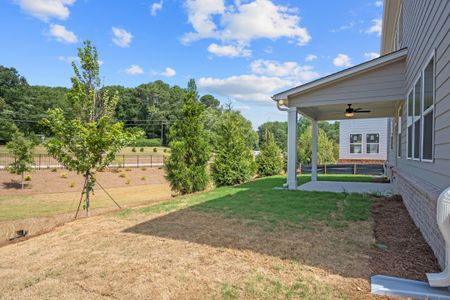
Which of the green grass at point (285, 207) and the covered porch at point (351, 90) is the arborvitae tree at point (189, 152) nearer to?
the green grass at point (285, 207)

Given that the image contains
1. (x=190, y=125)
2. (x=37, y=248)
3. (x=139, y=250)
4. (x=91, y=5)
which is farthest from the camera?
(x=91, y=5)

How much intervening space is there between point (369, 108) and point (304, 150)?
37.1 feet

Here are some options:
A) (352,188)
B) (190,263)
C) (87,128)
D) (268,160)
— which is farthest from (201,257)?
(268,160)

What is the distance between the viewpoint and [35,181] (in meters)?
16.6

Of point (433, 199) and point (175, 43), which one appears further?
point (175, 43)

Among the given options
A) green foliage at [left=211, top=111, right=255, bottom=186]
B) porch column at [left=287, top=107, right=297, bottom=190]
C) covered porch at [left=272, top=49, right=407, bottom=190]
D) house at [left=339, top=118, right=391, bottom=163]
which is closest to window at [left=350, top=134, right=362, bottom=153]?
house at [left=339, top=118, right=391, bottom=163]

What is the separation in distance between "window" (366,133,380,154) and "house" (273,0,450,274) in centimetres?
1162

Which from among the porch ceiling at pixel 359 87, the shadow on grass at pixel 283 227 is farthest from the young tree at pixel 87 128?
the porch ceiling at pixel 359 87

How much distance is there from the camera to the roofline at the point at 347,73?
659 cm

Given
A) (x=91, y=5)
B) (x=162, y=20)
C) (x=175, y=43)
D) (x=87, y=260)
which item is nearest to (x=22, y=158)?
(x=91, y=5)

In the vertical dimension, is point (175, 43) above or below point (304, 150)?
above

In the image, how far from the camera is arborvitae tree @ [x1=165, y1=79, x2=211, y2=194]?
9195 millimetres

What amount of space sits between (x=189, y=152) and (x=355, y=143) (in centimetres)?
1543

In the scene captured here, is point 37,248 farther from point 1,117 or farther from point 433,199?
point 1,117
